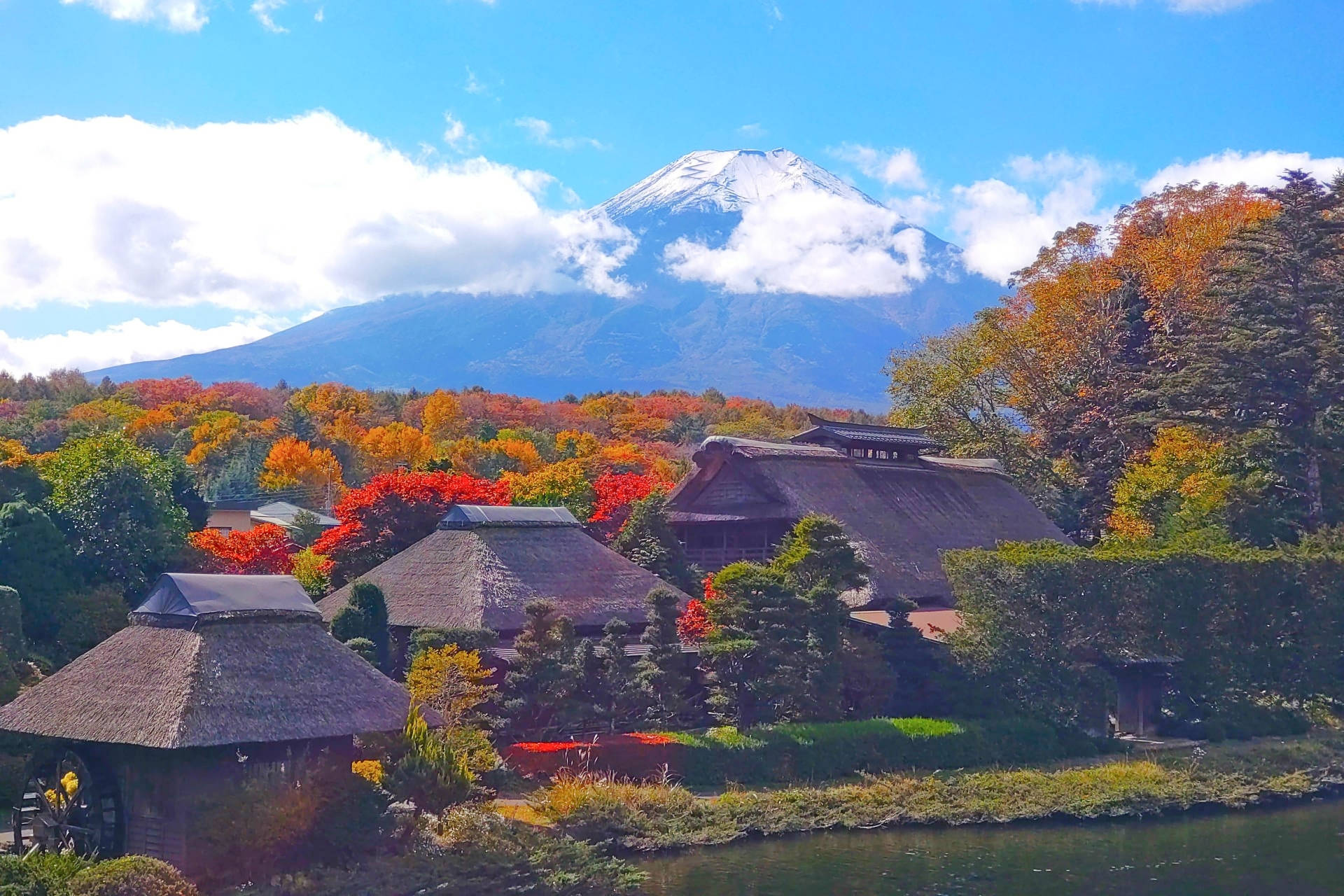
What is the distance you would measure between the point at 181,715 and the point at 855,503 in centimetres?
2261

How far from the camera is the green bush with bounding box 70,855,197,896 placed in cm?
1521

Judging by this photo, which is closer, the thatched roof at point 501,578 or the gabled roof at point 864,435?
the thatched roof at point 501,578

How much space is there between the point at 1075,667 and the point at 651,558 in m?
11.8

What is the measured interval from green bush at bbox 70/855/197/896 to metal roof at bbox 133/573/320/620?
3.86 m

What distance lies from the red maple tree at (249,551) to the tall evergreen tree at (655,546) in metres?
9.72

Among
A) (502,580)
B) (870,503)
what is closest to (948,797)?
(502,580)

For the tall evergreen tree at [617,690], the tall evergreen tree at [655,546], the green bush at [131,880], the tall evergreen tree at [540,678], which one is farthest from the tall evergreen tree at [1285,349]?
the green bush at [131,880]

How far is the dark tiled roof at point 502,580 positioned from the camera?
2897 cm

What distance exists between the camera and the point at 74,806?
18.5 meters

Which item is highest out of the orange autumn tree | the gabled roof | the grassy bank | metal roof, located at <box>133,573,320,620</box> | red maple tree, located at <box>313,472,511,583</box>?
the orange autumn tree

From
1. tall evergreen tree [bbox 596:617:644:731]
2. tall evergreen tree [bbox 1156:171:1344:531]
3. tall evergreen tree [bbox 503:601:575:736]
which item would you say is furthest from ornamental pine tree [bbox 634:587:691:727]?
tall evergreen tree [bbox 1156:171:1344:531]

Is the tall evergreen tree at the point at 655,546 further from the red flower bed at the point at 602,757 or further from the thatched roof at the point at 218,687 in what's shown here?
the thatched roof at the point at 218,687

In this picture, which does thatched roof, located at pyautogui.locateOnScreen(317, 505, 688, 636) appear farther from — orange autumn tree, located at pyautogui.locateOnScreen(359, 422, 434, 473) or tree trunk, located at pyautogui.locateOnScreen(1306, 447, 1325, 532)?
orange autumn tree, located at pyautogui.locateOnScreen(359, 422, 434, 473)

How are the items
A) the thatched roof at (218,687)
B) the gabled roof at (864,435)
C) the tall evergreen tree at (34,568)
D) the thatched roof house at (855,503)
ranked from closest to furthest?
the thatched roof at (218,687) → the tall evergreen tree at (34,568) → the thatched roof house at (855,503) → the gabled roof at (864,435)
